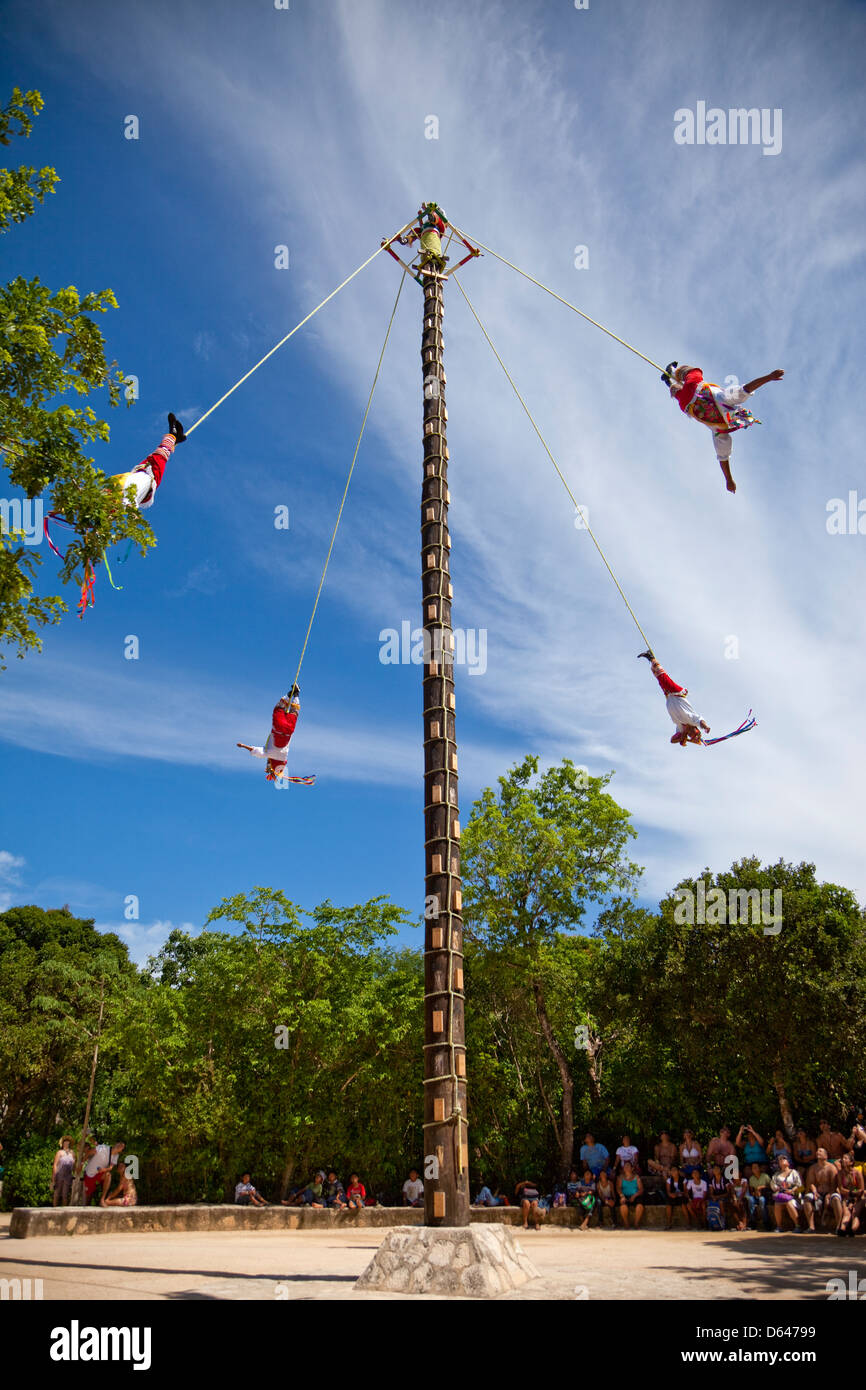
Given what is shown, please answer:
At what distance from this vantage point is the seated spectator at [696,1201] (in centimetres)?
1549

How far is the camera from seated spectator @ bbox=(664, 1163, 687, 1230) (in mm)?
16047

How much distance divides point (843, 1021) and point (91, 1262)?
14.2m

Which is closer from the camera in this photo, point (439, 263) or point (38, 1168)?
point (439, 263)

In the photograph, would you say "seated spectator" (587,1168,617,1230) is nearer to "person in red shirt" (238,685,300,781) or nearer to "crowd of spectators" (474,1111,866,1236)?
"crowd of spectators" (474,1111,866,1236)

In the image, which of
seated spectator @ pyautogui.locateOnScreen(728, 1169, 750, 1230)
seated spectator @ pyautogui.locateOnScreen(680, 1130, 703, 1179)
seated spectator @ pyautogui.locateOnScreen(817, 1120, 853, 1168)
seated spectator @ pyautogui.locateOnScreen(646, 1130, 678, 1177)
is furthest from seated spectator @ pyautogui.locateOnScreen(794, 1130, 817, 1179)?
seated spectator @ pyautogui.locateOnScreen(646, 1130, 678, 1177)

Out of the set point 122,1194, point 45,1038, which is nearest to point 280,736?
point 122,1194

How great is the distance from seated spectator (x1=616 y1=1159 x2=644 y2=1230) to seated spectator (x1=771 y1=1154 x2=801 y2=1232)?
3335 mm

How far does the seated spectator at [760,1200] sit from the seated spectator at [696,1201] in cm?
114

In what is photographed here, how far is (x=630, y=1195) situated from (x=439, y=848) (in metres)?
11.7

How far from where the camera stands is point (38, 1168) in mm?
23031

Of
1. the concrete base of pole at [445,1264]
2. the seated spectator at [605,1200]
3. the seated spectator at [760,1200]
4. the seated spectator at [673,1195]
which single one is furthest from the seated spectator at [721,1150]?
the concrete base of pole at [445,1264]

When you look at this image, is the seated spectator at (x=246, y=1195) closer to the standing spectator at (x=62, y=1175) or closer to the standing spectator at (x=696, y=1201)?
the standing spectator at (x=62, y=1175)
